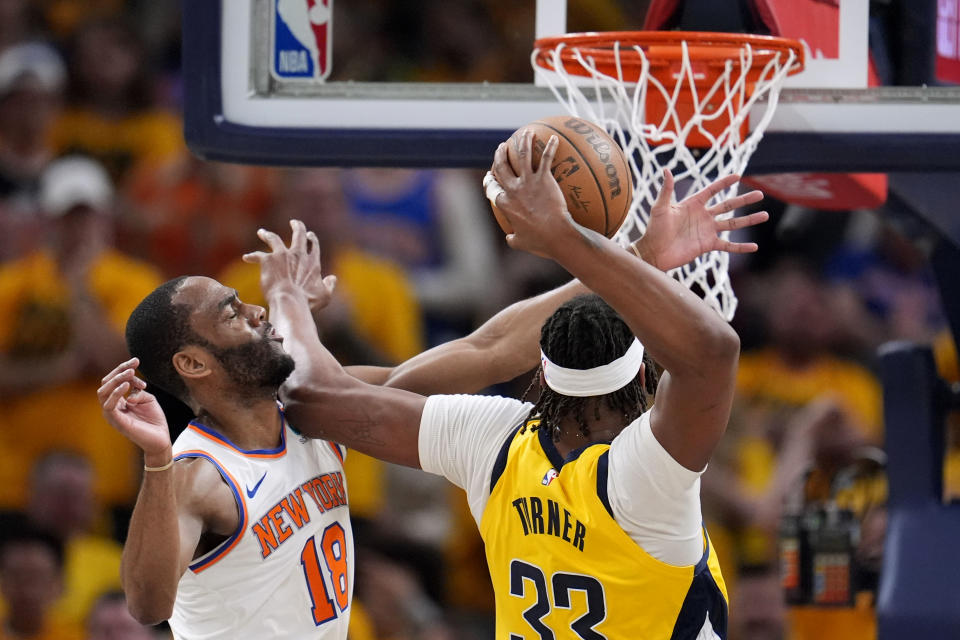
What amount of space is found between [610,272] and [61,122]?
5.33m

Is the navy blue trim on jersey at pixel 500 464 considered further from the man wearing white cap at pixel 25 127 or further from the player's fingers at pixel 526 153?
the man wearing white cap at pixel 25 127

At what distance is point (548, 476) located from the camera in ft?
10.7

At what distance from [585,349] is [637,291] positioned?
473 mm

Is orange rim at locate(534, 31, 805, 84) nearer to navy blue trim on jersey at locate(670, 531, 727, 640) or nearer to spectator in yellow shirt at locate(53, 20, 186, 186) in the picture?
navy blue trim on jersey at locate(670, 531, 727, 640)

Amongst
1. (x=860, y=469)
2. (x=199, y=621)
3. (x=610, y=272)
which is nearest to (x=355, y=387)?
(x=199, y=621)

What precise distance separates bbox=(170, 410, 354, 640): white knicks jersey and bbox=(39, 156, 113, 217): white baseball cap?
3.18 metres

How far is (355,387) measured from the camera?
369cm

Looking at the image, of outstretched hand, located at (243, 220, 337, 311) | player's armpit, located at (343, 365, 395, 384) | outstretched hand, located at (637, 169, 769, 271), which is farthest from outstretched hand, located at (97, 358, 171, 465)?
outstretched hand, located at (637, 169, 769, 271)

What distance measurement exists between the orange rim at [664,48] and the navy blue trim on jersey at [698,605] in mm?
1423

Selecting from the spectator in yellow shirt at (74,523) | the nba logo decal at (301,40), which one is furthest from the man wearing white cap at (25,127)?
the nba logo decal at (301,40)

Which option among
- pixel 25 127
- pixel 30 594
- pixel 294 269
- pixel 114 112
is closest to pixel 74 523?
pixel 30 594

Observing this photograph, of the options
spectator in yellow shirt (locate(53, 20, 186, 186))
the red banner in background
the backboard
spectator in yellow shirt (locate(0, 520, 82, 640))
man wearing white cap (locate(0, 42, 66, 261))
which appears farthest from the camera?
spectator in yellow shirt (locate(53, 20, 186, 186))

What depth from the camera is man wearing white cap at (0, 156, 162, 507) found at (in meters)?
6.38

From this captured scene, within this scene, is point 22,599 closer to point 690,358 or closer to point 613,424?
point 613,424
